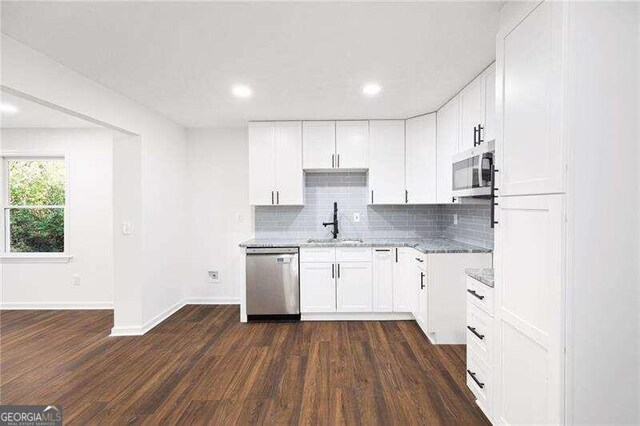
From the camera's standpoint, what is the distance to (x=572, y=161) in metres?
1.23

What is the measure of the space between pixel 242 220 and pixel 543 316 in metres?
3.62

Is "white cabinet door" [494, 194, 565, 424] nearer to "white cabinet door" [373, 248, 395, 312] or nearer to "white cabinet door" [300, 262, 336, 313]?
"white cabinet door" [373, 248, 395, 312]

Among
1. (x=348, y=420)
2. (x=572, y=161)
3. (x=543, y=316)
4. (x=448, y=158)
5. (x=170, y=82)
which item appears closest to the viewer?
(x=572, y=161)

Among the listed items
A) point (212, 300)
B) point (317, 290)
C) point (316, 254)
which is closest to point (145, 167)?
point (212, 300)

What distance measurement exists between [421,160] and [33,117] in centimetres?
466

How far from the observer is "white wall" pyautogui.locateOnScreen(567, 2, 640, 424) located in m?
1.23

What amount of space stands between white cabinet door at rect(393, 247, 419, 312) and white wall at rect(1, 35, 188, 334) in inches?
108

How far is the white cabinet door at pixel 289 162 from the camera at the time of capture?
3.87 meters

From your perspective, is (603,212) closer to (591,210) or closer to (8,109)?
(591,210)

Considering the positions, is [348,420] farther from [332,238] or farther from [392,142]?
[392,142]

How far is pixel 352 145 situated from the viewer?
388 centimetres

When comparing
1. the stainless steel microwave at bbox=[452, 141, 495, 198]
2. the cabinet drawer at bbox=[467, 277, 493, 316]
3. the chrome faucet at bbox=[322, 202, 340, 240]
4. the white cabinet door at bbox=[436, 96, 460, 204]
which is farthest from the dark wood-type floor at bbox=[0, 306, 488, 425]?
the white cabinet door at bbox=[436, 96, 460, 204]

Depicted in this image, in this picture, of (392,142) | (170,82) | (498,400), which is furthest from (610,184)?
(170,82)

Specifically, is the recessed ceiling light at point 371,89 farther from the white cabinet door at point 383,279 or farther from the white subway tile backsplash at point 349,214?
the white cabinet door at point 383,279
